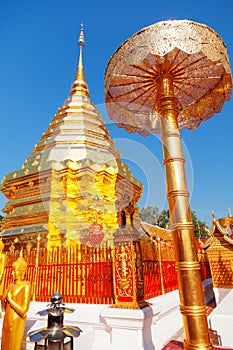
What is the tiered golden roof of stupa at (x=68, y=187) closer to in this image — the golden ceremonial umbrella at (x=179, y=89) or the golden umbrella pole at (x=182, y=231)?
the golden ceremonial umbrella at (x=179, y=89)

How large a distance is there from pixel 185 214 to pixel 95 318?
307cm

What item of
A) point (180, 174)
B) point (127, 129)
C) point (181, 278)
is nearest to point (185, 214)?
point (180, 174)

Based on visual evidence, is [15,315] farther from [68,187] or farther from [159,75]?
[68,187]

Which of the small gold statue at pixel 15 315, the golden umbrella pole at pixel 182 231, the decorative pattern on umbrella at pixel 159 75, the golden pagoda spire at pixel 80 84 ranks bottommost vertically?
the small gold statue at pixel 15 315

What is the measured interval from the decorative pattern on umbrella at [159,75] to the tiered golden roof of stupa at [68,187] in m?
4.79

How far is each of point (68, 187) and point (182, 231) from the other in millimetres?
7722

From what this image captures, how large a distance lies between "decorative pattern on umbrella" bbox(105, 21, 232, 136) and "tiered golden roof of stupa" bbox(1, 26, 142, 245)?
188 inches

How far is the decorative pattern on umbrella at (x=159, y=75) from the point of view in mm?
2920

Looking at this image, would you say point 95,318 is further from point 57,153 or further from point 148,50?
point 57,153

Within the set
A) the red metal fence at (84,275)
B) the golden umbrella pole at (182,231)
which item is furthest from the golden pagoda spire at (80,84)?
the golden umbrella pole at (182,231)

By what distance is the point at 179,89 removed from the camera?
3.78 m

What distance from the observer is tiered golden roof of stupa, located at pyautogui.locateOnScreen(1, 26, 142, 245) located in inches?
357

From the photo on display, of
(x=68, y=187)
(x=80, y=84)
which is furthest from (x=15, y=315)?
(x=80, y=84)

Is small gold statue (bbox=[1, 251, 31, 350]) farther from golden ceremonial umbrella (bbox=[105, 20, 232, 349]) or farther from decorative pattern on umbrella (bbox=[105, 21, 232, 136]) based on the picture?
decorative pattern on umbrella (bbox=[105, 21, 232, 136])
